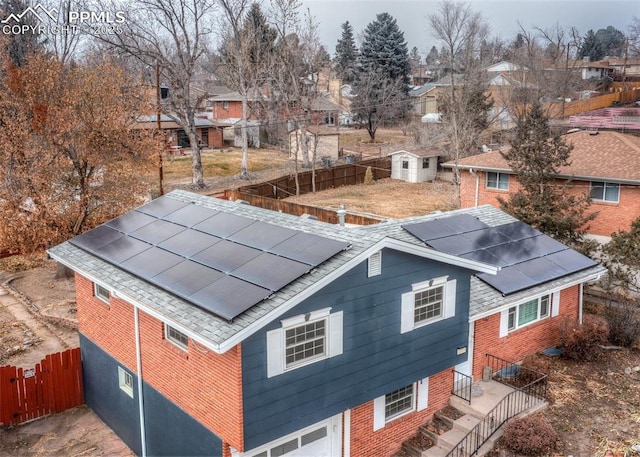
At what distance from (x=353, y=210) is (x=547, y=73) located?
44920mm

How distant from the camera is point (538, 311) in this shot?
17531 mm

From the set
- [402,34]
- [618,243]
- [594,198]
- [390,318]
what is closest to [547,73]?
[402,34]

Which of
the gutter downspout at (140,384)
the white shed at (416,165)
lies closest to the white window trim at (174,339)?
the gutter downspout at (140,384)

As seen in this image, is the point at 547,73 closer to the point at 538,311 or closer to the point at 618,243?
the point at 618,243

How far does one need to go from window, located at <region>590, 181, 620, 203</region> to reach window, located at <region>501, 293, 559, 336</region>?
33.2 feet

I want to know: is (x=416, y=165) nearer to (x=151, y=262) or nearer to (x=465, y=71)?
(x=465, y=71)

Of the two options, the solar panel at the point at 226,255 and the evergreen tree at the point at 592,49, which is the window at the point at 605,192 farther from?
the evergreen tree at the point at 592,49

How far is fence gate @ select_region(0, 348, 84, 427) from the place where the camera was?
587 inches

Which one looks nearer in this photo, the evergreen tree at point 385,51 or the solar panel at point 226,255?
the solar panel at point 226,255

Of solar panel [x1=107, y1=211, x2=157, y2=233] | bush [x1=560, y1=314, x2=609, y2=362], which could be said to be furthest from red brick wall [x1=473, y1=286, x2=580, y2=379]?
solar panel [x1=107, y1=211, x2=157, y2=233]

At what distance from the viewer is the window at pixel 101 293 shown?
47.7 ft

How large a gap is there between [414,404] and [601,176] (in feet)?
54.6

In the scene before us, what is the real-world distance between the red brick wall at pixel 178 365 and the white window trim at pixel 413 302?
4.32 m

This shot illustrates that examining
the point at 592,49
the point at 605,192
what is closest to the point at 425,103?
the point at 605,192
